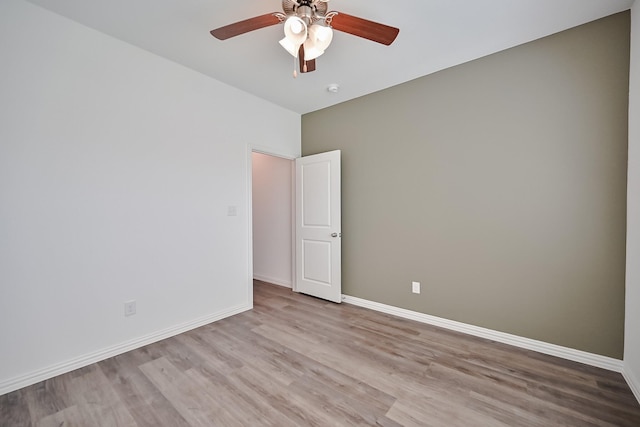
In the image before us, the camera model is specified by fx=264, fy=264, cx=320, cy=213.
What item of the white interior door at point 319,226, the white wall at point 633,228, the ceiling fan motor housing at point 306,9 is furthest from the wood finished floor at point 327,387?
the ceiling fan motor housing at point 306,9

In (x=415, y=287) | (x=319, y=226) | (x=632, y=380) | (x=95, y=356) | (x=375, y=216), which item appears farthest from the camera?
(x=319, y=226)

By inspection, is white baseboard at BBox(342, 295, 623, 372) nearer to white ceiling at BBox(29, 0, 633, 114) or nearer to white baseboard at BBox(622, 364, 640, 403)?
white baseboard at BBox(622, 364, 640, 403)

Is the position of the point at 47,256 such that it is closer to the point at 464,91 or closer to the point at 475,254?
the point at 475,254

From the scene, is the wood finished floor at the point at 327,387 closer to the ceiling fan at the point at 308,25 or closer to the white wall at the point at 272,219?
the white wall at the point at 272,219

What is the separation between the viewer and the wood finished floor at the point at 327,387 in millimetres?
1536

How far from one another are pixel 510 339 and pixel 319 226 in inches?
89.9

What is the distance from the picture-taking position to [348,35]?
213 cm

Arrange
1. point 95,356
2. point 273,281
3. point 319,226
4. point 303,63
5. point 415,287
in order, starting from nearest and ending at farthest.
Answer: point 303,63 → point 95,356 → point 415,287 → point 319,226 → point 273,281

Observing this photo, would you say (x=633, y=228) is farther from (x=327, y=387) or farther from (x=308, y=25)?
(x=308, y=25)

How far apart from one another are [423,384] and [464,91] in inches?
102

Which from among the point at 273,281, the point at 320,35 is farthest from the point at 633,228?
the point at 273,281

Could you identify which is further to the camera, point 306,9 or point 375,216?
point 375,216

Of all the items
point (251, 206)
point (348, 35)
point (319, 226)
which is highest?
point (348, 35)

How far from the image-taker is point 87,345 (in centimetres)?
207
